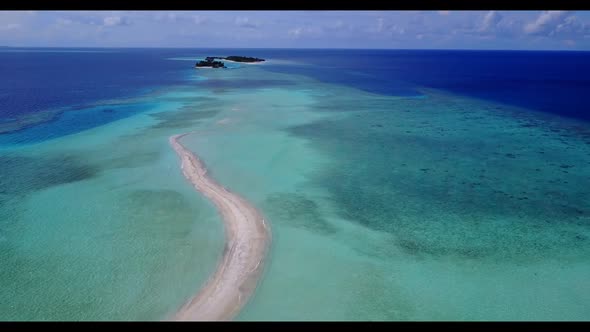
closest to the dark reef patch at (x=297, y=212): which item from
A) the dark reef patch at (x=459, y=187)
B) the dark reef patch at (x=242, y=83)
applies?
the dark reef patch at (x=459, y=187)

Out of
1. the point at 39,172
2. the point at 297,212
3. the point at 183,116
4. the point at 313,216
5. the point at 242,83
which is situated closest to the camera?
the point at 313,216

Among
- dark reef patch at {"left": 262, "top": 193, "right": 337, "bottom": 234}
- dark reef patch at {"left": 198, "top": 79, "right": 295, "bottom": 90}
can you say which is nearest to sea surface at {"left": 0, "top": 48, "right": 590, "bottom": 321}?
dark reef patch at {"left": 262, "top": 193, "right": 337, "bottom": 234}

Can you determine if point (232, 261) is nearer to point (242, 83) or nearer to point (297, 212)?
point (297, 212)

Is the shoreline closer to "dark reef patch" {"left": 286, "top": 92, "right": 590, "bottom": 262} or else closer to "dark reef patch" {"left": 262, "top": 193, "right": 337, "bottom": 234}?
"dark reef patch" {"left": 262, "top": 193, "right": 337, "bottom": 234}

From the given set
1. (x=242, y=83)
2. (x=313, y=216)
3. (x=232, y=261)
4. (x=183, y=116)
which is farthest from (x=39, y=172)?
(x=242, y=83)

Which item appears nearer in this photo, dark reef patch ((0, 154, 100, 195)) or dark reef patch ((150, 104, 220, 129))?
dark reef patch ((0, 154, 100, 195))

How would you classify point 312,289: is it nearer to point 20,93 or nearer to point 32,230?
point 32,230
